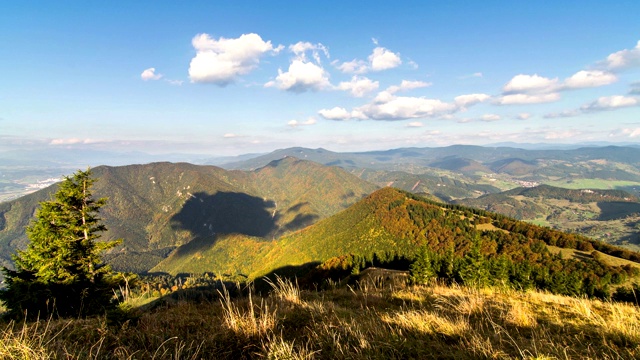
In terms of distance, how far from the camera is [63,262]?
19312mm

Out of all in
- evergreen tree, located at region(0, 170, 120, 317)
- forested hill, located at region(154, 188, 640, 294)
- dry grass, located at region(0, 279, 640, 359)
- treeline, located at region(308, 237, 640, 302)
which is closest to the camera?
dry grass, located at region(0, 279, 640, 359)

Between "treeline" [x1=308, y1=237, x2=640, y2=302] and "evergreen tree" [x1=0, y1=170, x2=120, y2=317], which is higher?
Result: "evergreen tree" [x1=0, y1=170, x2=120, y2=317]

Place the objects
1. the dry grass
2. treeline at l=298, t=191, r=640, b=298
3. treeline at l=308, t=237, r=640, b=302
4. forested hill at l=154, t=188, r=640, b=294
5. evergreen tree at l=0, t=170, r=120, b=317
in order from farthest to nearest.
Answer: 1. forested hill at l=154, t=188, r=640, b=294
2. treeline at l=298, t=191, r=640, b=298
3. treeline at l=308, t=237, r=640, b=302
4. evergreen tree at l=0, t=170, r=120, b=317
5. the dry grass

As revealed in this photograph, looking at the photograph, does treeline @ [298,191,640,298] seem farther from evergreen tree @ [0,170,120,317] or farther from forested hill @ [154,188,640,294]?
evergreen tree @ [0,170,120,317]

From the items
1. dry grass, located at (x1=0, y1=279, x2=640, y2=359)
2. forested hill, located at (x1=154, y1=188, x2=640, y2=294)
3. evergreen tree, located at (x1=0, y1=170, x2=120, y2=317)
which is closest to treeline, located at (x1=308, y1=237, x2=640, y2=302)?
forested hill, located at (x1=154, y1=188, x2=640, y2=294)

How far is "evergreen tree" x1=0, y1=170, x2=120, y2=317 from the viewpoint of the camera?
742 inches

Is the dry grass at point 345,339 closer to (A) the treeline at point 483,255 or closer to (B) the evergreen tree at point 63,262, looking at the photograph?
(A) the treeline at point 483,255

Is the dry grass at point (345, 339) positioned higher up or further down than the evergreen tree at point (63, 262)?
higher up

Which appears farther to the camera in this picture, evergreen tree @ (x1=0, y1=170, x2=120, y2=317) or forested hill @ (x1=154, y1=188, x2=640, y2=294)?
forested hill @ (x1=154, y1=188, x2=640, y2=294)

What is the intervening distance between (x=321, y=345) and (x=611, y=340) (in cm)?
377

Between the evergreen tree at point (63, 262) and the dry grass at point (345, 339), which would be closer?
the dry grass at point (345, 339)

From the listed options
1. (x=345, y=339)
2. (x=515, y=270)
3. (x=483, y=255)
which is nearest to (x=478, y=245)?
(x=515, y=270)

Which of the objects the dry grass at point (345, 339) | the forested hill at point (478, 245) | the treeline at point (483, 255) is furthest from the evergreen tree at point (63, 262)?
the forested hill at point (478, 245)

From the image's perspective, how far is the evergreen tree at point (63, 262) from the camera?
61.9 ft
